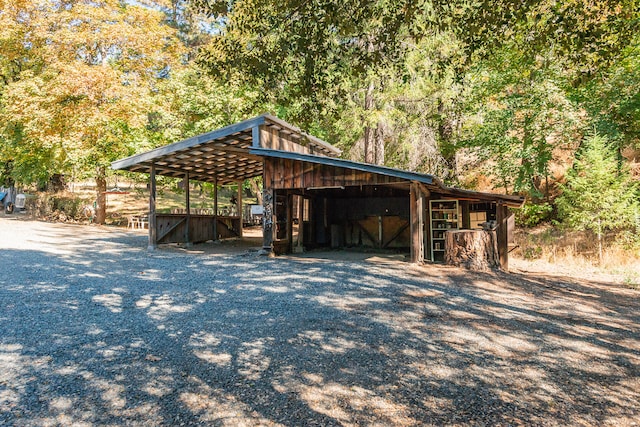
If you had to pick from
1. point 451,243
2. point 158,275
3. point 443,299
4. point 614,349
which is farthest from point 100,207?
point 614,349

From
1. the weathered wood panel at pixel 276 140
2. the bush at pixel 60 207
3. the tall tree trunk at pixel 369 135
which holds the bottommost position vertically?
the bush at pixel 60 207

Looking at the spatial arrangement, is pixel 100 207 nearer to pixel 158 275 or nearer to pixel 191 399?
pixel 158 275

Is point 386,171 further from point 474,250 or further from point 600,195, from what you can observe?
point 600,195

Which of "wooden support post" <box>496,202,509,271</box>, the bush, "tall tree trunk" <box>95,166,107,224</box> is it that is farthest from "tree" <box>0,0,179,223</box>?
"wooden support post" <box>496,202,509,271</box>

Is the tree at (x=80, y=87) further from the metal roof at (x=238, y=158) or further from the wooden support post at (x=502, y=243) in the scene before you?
the wooden support post at (x=502, y=243)

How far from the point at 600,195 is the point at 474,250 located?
6173 mm

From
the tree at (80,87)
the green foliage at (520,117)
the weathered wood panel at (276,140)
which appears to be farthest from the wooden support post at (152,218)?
the green foliage at (520,117)

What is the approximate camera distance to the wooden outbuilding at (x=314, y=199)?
1082cm

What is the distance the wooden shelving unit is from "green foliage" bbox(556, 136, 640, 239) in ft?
13.3

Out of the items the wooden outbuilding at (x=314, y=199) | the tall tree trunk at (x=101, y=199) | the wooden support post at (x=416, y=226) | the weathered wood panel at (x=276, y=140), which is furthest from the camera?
the tall tree trunk at (x=101, y=199)

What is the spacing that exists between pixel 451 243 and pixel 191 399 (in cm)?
805

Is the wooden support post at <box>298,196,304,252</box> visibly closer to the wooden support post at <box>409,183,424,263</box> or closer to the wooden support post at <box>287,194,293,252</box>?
the wooden support post at <box>287,194,293,252</box>

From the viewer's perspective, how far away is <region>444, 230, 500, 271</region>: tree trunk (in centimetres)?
947

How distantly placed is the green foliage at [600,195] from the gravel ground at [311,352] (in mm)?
5859
